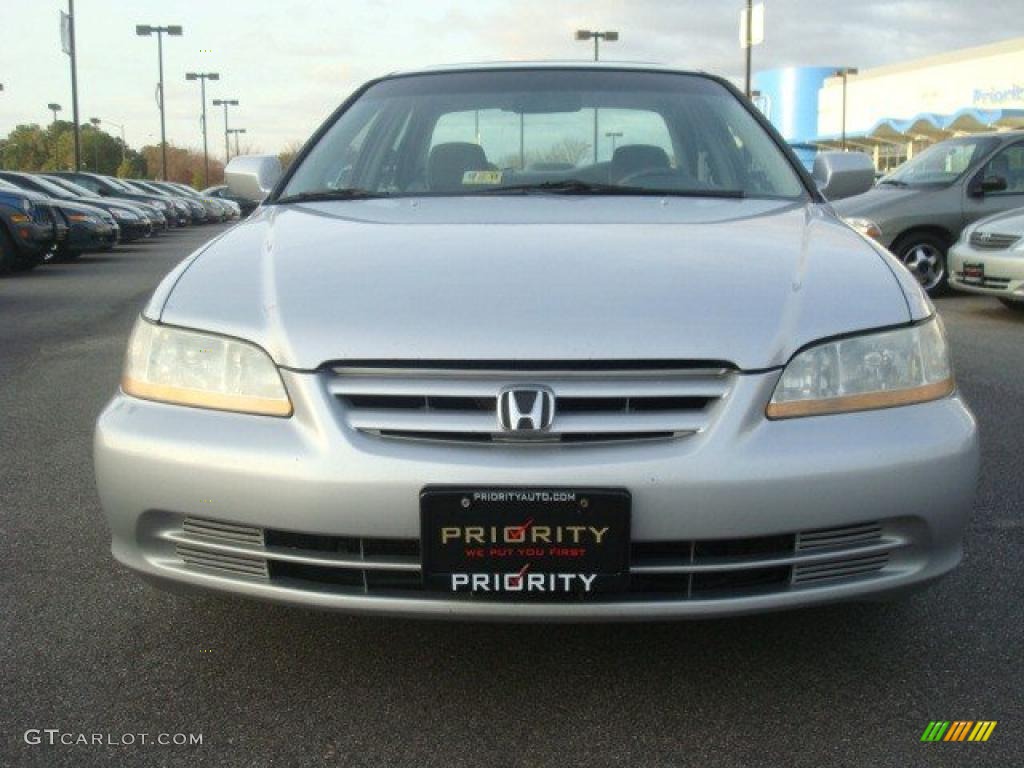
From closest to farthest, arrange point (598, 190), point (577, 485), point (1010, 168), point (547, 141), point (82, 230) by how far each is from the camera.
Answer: point (577, 485) < point (598, 190) < point (547, 141) < point (1010, 168) < point (82, 230)

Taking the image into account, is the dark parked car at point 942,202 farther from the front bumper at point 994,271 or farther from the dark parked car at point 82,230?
the dark parked car at point 82,230

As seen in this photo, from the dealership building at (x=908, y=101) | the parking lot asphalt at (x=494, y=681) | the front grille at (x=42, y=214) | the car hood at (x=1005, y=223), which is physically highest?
the dealership building at (x=908, y=101)

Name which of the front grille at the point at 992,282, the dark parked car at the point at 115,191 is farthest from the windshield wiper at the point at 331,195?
the dark parked car at the point at 115,191

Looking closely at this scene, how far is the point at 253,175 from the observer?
4113 millimetres

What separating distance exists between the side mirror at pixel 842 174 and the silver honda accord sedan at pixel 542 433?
133 centimetres

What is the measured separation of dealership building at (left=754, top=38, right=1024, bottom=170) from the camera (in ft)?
144

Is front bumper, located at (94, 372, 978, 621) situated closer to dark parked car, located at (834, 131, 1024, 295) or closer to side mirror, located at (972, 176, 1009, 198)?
dark parked car, located at (834, 131, 1024, 295)

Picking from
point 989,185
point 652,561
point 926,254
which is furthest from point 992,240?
point 652,561

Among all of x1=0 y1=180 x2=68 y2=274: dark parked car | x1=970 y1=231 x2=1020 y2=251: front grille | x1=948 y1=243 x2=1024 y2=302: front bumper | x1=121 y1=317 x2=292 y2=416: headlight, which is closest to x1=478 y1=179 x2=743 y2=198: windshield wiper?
x1=121 y1=317 x2=292 y2=416: headlight

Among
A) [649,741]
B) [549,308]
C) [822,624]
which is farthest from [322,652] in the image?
[822,624]

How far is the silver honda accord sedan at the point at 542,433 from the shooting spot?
2.18 metres

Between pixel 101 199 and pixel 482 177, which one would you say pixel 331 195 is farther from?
pixel 101 199

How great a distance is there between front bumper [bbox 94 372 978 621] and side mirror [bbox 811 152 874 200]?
172 cm

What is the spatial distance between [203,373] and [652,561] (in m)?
1.00
